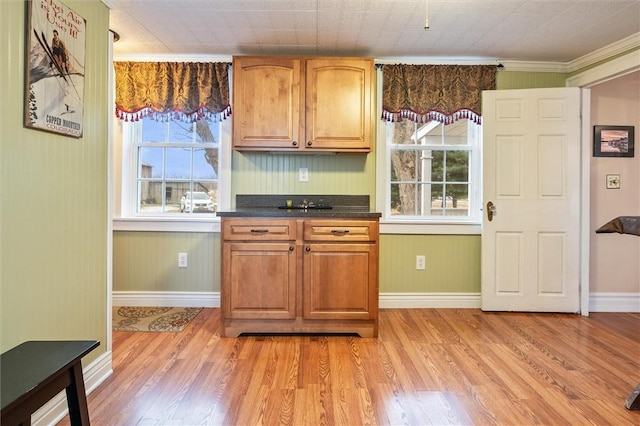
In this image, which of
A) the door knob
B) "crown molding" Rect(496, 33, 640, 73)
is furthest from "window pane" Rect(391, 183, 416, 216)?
"crown molding" Rect(496, 33, 640, 73)

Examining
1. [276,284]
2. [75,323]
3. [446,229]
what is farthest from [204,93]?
[446,229]

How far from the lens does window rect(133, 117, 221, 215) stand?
3475 millimetres

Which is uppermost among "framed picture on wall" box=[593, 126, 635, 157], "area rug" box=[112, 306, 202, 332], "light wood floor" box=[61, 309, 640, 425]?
"framed picture on wall" box=[593, 126, 635, 157]

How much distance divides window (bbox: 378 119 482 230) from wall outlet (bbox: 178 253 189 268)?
183 cm

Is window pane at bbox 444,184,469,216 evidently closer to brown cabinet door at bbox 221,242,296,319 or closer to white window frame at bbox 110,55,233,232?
brown cabinet door at bbox 221,242,296,319

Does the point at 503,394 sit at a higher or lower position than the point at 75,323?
lower

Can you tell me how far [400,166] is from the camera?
3514 millimetres

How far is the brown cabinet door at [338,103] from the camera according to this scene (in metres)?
Answer: 3.00

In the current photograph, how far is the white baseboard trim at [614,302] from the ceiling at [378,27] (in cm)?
212

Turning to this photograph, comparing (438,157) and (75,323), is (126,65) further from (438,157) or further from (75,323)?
(438,157)

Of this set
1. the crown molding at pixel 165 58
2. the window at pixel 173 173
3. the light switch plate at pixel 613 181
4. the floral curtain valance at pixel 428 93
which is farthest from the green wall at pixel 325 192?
the light switch plate at pixel 613 181

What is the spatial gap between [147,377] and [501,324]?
2554mm

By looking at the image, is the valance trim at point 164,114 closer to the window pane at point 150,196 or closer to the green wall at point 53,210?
the window pane at point 150,196

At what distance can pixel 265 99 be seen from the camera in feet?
9.82
